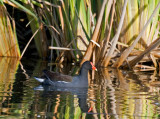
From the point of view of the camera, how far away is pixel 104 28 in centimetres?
1099

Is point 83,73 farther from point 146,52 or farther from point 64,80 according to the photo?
point 146,52

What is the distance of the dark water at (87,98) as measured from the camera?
221 inches

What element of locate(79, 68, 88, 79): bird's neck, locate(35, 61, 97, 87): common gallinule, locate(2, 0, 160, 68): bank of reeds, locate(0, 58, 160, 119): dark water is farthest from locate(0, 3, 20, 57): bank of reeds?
locate(79, 68, 88, 79): bird's neck

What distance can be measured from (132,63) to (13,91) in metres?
5.06

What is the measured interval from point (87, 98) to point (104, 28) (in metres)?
4.22

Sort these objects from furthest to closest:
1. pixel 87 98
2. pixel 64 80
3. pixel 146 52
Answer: pixel 146 52
pixel 64 80
pixel 87 98

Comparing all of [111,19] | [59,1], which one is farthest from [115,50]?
[59,1]

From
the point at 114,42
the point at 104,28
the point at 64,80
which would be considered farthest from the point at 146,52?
the point at 64,80

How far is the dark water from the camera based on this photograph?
5625 millimetres

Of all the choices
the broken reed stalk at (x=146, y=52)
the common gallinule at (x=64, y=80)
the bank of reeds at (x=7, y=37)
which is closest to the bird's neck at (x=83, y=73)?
the common gallinule at (x=64, y=80)

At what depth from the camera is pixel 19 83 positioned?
851 centimetres

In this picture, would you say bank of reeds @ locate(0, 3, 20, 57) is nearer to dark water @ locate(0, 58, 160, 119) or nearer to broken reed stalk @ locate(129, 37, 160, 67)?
dark water @ locate(0, 58, 160, 119)

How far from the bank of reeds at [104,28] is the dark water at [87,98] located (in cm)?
110

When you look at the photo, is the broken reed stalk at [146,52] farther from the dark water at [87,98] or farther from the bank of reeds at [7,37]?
the bank of reeds at [7,37]
